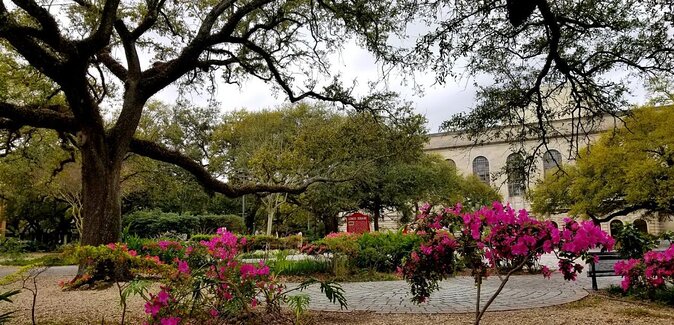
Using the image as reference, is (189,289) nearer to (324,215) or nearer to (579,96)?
(579,96)

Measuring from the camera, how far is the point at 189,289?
394 cm

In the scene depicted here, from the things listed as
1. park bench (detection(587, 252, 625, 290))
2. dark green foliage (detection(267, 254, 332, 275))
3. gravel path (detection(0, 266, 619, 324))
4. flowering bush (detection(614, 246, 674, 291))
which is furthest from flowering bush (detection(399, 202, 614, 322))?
dark green foliage (detection(267, 254, 332, 275))

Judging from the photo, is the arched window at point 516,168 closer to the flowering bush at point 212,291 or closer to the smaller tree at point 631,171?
the flowering bush at point 212,291

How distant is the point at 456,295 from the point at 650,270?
2.66 meters

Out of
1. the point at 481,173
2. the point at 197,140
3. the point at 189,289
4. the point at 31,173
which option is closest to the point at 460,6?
the point at 189,289

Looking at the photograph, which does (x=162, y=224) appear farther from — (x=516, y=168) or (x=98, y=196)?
(x=516, y=168)

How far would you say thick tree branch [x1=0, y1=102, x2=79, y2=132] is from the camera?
7.70m

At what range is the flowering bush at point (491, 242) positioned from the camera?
11.2ft

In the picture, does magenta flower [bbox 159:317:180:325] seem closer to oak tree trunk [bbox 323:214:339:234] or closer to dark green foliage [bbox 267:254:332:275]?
dark green foliage [bbox 267:254:332:275]

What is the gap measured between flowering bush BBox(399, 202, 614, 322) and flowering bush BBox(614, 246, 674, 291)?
223cm

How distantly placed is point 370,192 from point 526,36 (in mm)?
18584

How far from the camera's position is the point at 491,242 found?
371 centimetres

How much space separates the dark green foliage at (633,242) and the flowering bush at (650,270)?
4.24 feet

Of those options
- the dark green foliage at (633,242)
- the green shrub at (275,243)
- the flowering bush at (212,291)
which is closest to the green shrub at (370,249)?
the green shrub at (275,243)
